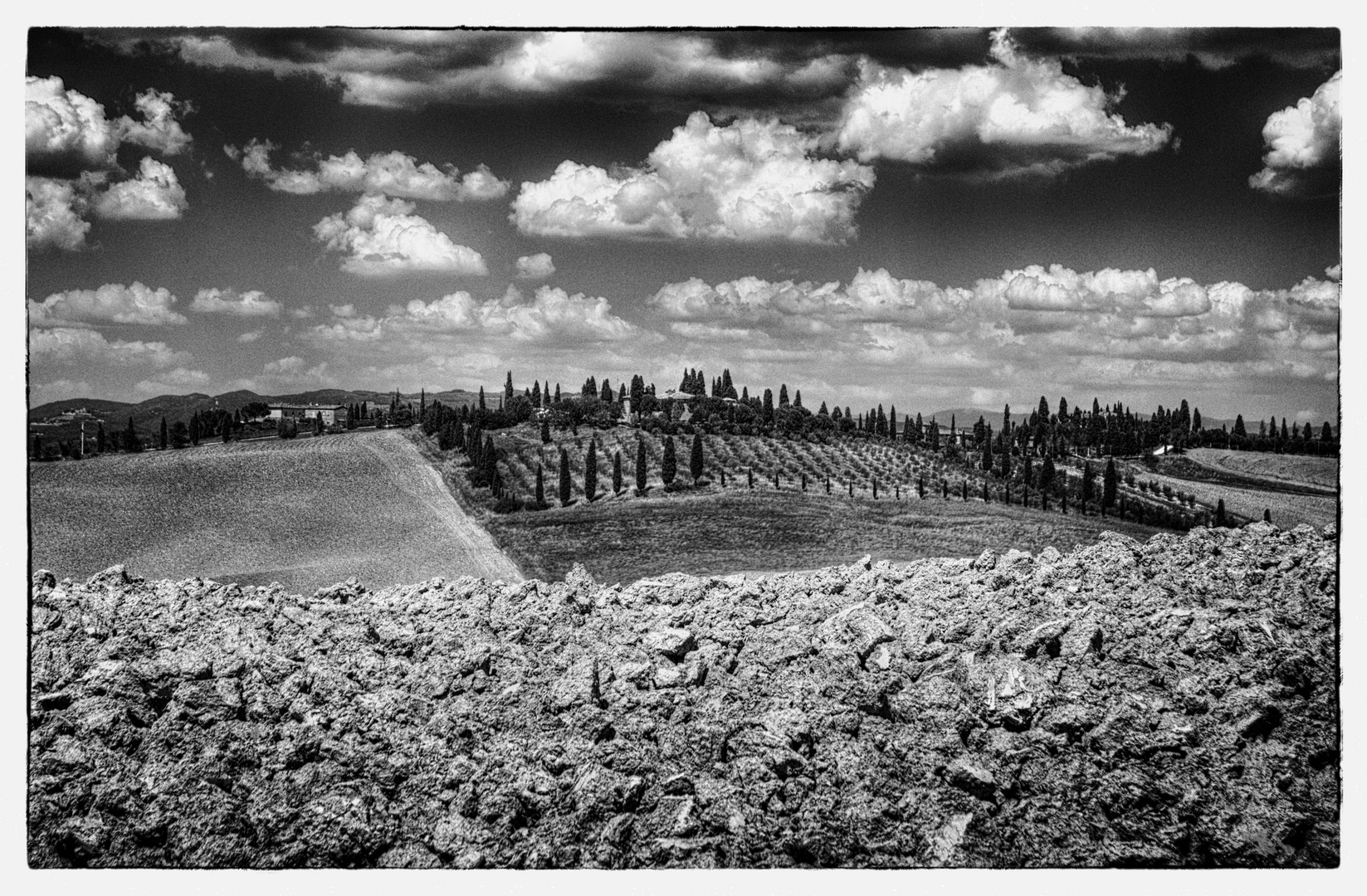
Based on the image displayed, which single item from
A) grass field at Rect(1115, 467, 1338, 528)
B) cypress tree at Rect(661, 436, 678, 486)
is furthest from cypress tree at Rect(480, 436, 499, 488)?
grass field at Rect(1115, 467, 1338, 528)

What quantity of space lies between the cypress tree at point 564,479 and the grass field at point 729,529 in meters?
0.10

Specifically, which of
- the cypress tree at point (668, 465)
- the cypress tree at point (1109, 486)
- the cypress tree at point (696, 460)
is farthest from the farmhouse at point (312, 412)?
the cypress tree at point (1109, 486)

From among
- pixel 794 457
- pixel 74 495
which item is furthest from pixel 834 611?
pixel 74 495

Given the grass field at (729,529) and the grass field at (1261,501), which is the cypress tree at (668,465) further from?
the grass field at (1261,501)

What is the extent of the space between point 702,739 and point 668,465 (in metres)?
4.26

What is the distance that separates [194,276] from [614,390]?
431 cm

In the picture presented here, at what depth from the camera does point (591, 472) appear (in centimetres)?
1039

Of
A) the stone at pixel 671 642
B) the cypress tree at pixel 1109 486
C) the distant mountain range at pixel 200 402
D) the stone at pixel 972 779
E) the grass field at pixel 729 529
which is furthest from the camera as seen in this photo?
the cypress tree at pixel 1109 486

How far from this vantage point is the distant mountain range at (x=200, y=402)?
9.04m

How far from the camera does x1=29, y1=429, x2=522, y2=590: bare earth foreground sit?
30.6ft

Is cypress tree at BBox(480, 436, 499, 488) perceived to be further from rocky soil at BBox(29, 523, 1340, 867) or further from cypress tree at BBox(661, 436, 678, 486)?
rocky soil at BBox(29, 523, 1340, 867)

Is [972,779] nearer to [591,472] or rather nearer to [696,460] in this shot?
[696,460]

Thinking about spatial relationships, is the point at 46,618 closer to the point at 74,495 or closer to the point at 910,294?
the point at 74,495

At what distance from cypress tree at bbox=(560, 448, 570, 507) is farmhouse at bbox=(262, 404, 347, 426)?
2.41 m
